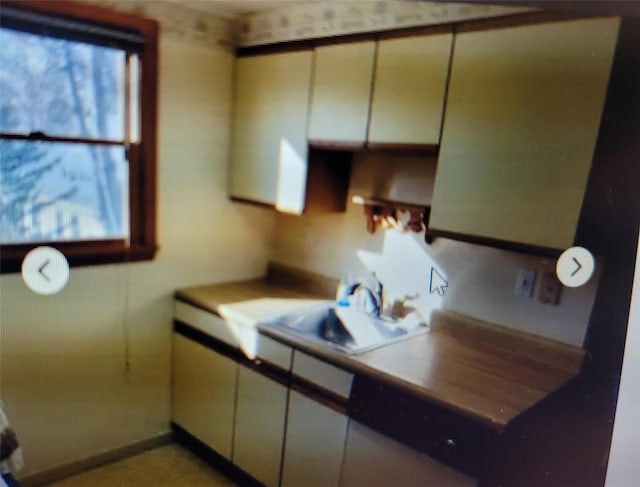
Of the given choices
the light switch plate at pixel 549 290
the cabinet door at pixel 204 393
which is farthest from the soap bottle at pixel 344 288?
the light switch plate at pixel 549 290

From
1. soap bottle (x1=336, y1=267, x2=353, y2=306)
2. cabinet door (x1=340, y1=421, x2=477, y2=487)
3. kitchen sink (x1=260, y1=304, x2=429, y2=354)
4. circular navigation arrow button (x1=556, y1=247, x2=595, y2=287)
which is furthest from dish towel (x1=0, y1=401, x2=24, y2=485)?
circular navigation arrow button (x1=556, y1=247, x2=595, y2=287)

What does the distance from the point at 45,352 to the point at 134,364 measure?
0.38 m

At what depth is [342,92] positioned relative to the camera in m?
1.67

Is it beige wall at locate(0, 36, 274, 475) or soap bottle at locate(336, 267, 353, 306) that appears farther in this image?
soap bottle at locate(336, 267, 353, 306)

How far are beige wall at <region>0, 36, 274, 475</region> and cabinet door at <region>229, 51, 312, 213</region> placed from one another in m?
0.07

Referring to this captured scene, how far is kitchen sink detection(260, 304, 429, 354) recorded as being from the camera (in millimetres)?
1523

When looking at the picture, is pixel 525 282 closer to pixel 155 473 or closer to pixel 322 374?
pixel 322 374

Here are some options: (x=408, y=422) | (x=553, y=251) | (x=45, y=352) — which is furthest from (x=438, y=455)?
(x=45, y=352)

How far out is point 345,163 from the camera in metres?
1.95

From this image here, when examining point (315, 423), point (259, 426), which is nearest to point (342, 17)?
point (315, 423)

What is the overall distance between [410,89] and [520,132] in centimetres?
38

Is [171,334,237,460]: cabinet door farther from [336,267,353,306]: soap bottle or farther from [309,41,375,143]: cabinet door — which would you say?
[309,41,375,143]: cabinet door

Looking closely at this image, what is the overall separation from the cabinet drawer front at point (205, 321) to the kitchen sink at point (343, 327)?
21 cm

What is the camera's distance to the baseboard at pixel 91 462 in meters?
1.71
